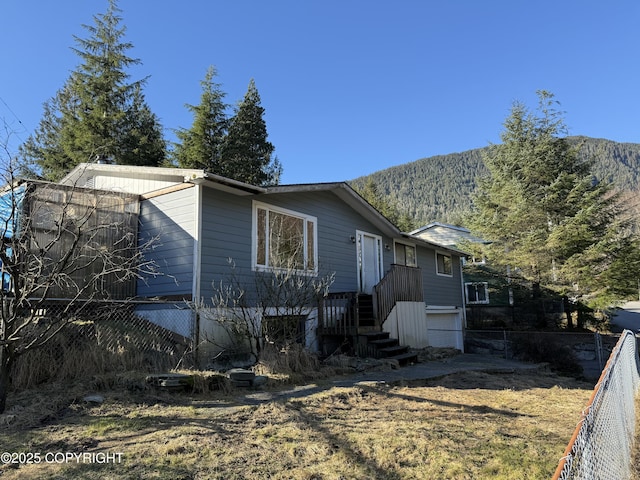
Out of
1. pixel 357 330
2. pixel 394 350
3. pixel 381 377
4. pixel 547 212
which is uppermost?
pixel 547 212

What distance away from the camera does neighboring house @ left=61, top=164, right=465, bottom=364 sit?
893cm

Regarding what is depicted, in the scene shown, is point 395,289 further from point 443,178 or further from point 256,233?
point 443,178

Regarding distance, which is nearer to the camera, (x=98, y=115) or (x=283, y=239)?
(x=283, y=239)

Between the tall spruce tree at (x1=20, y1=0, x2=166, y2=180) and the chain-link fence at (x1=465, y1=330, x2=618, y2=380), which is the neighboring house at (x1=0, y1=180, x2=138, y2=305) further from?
the tall spruce tree at (x1=20, y1=0, x2=166, y2=180)

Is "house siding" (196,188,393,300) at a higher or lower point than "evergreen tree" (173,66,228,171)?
lower

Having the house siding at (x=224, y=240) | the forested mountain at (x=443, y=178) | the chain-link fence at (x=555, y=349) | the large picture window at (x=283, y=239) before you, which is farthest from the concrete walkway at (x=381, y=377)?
the forested mountain at (x=443, y=178)

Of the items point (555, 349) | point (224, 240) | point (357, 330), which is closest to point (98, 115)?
point (224, 240)

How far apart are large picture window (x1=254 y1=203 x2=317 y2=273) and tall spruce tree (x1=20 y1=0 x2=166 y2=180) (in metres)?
15.4

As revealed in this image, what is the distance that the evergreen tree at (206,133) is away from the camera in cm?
2717

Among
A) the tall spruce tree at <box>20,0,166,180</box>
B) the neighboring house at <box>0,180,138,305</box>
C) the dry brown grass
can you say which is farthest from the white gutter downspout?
the tall spruce tree at <box>20,0,166,180</box>

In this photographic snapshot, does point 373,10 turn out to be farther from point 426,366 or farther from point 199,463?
point 199,463

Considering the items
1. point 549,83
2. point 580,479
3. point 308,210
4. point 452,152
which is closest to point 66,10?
point 308,210

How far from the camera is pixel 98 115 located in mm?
22750

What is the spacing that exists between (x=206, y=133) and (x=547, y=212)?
20973 millimetres
